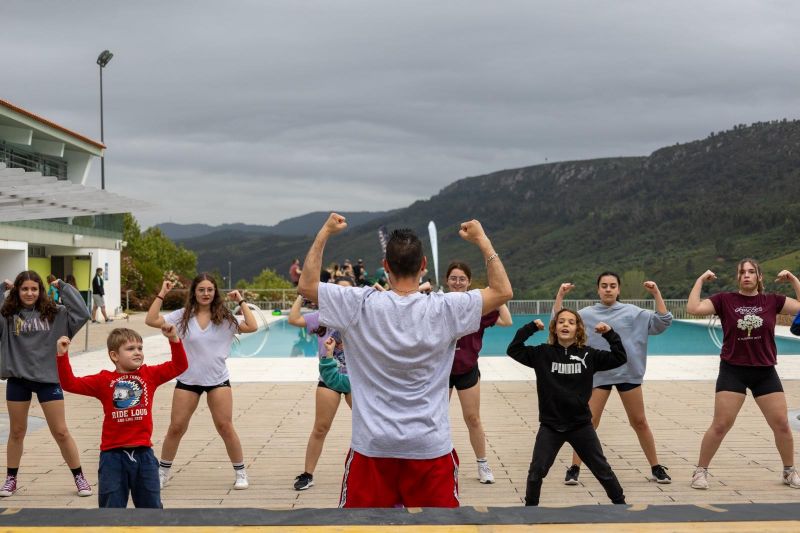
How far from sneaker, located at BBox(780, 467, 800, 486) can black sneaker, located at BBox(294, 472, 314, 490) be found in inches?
137

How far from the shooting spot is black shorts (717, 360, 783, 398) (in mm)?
6051

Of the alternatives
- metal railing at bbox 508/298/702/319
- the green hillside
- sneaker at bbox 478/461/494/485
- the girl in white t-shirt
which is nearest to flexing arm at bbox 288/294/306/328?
the girl in white t-shirt

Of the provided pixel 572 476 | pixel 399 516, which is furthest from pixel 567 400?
pixel 399 516

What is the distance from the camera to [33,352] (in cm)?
583

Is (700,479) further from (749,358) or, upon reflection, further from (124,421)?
(124,421)

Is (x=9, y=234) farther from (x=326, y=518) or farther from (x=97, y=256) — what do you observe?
(x=326, y=518)

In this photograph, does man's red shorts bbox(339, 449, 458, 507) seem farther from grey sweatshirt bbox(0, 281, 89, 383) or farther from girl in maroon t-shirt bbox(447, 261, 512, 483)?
grey sweatshirt bbox(0, 281, 89, 383)

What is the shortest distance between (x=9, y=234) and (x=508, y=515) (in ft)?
92.7

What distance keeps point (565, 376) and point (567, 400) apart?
0.50 ft

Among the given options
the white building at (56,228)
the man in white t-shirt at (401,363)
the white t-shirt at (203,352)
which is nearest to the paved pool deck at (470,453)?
the man in white t-shirt at (401,363)

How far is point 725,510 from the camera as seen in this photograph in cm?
258

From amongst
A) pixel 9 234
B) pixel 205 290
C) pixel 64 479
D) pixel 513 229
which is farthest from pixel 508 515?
pixel 513 229

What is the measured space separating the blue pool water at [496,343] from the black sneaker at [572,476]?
44.1 feet

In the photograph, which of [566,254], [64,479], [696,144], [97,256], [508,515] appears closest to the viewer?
[508,515]
